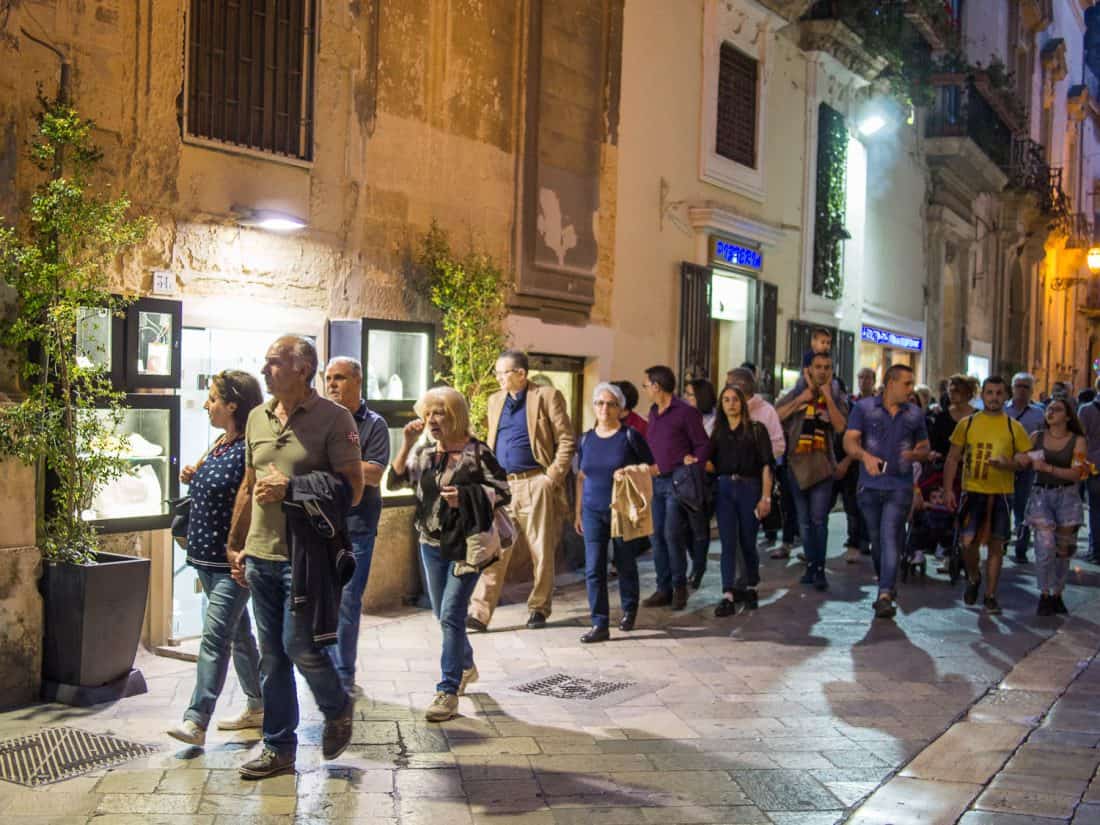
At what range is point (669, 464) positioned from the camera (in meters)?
10.2

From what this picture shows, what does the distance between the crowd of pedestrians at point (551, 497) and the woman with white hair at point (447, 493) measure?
0.04ft

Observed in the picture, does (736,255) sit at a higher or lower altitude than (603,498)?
higher

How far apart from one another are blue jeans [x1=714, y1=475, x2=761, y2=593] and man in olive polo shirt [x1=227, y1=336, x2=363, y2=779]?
16.2ft

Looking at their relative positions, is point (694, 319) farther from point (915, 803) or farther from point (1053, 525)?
point (915, 803)

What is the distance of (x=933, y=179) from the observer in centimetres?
2469

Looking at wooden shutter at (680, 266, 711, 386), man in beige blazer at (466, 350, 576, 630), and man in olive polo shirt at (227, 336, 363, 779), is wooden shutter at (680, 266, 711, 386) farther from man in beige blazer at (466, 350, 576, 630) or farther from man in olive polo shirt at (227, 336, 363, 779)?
man in olive polo shirt at (227, 336, 363, 779)

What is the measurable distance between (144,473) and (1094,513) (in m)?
10.2

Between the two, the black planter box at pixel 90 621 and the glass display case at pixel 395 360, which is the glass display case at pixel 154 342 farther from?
the glass display case at pixel 395 360

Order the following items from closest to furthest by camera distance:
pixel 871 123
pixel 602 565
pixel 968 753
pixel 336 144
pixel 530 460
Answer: pixel 968 753, pixel 602 565, pixel 530 460, pixel 336 144, pixel 871 123

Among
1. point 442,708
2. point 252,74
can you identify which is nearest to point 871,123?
point 252,74

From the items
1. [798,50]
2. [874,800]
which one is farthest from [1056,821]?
[798,50]

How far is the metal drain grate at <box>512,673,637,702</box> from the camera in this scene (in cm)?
747

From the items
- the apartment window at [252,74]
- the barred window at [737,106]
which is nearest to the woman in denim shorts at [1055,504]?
the apartment window at [252,74]

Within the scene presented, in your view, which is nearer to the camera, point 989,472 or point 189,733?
point 189,733
